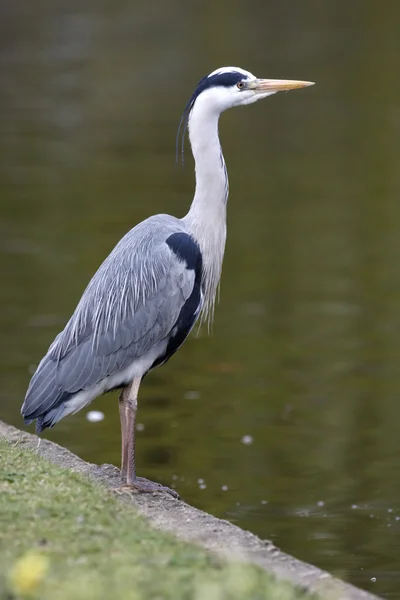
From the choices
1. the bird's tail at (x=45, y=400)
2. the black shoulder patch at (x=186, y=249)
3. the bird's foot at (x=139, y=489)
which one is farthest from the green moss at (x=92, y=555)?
the black shoulder patch at (x=186, y=249)

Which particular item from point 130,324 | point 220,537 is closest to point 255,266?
point 130,324

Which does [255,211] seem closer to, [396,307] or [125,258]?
[396,307]

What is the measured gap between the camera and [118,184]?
58.7 ft

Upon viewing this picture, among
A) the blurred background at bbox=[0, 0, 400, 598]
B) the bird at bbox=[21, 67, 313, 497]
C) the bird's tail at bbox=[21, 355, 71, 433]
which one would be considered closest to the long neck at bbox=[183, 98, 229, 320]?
the bird at bbox=[21, 67, 313, 497]

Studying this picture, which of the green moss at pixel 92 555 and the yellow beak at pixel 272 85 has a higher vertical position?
the yellow beak at pixel 272 85

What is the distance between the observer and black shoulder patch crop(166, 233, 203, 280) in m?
6.57

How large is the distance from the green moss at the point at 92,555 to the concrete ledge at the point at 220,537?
230 millimetres

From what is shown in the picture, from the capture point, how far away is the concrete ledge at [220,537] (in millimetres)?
4960

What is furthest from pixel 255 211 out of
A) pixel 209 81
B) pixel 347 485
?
pixel 209 81

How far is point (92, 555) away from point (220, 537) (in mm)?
1024

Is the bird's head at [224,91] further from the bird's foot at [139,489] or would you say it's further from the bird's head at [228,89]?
the bird's foot at [139,489]

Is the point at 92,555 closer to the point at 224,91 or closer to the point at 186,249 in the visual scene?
the point at 186,249

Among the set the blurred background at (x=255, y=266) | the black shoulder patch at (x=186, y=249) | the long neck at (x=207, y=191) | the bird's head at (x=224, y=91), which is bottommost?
the blurred background at (x=255, y=266)

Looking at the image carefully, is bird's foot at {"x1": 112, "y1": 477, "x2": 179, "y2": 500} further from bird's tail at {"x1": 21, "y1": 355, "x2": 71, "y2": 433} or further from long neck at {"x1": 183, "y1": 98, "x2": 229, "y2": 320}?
long neck at {"x1": 183, "y1": 98, "x2": 229, "y2": 320}
